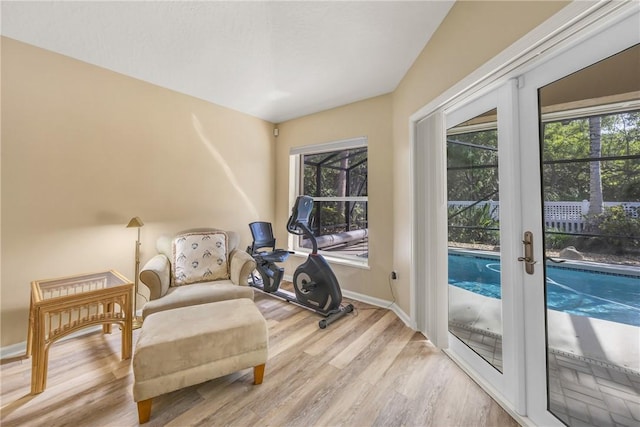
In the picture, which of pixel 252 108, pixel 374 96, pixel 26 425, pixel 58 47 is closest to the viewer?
pixel 26 425

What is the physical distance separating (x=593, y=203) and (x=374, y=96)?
2.41 metres

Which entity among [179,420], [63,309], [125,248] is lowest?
[179,420]

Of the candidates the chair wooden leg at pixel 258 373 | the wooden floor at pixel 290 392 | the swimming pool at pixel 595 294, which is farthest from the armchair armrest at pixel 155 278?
the swimming pool at pixel 595 294

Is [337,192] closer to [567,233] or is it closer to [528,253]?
[528,253]

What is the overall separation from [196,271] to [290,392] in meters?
1.50

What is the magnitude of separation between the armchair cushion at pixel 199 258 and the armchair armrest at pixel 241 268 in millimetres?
127

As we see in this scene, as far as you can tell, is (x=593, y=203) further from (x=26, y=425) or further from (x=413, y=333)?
(x=26, y=425)

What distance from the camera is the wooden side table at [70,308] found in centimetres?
156

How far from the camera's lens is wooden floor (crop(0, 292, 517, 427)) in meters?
1.36

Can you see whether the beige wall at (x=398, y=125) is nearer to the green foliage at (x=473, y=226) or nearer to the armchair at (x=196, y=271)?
the green foliage at (x=473, y=226)

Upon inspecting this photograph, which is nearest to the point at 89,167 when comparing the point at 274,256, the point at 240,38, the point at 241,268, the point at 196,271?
the point at 196,271

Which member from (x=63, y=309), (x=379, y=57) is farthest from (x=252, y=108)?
(x=63, y=309)

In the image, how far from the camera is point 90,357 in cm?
191

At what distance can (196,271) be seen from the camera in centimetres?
245
